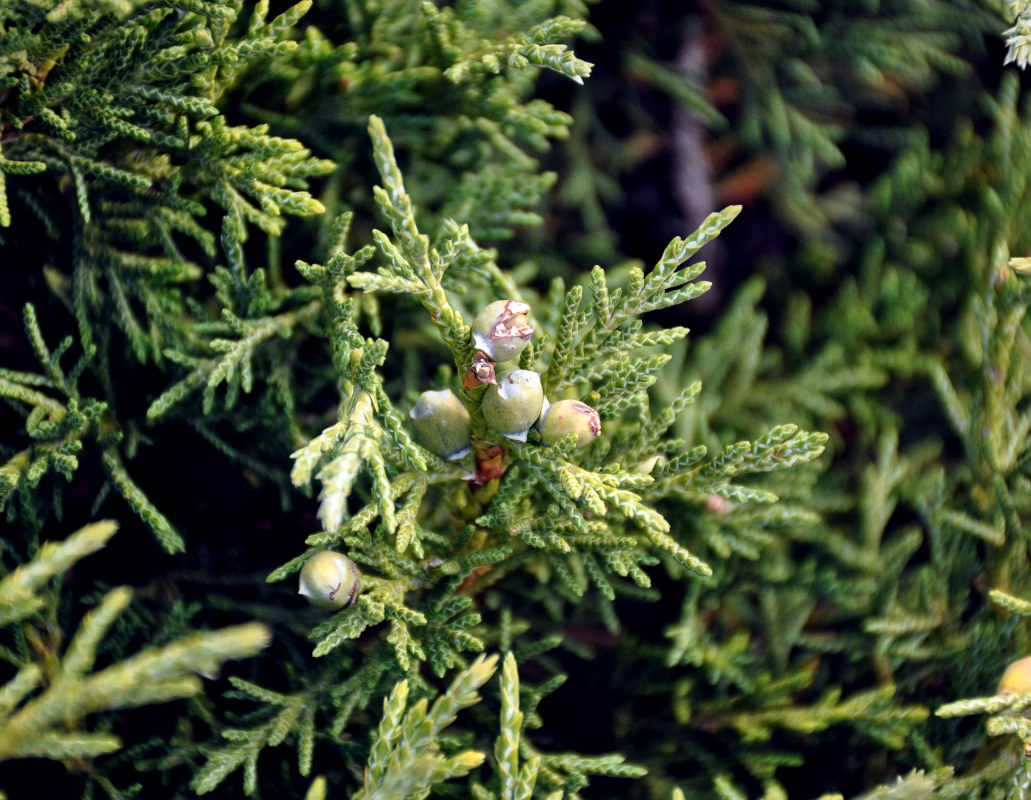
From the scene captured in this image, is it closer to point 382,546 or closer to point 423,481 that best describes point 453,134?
point 423,481

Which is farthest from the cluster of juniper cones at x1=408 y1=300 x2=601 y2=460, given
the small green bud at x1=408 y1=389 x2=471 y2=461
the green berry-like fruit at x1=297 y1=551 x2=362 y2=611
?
the green berry-like fruit at x1=297 y1=551 x2=362 y2=611

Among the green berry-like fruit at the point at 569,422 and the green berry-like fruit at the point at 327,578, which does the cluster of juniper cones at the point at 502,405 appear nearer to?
the green berry-like fruit at the point at 569,422

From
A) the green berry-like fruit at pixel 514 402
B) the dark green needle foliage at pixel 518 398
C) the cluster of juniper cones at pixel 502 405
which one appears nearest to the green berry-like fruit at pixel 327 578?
the dark green needle foliage at pixel 518 398

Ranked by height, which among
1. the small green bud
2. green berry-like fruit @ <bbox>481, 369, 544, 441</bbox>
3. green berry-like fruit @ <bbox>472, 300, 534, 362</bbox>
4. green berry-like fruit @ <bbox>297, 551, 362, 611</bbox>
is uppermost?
green berry-like fruit @ <bbox>472, 300, 534, 362</bbox>

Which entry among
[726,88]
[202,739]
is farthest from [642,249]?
[202,739]

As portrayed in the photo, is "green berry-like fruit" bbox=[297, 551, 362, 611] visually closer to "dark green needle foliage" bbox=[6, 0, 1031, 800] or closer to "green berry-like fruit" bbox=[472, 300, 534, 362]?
"dark green needle foliage" bbox=[6, 0, 1031, 800]

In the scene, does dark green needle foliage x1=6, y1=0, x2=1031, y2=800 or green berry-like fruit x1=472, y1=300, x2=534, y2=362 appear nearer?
green berry-like fruit x1=472, y1=300, x2=534, y2=362

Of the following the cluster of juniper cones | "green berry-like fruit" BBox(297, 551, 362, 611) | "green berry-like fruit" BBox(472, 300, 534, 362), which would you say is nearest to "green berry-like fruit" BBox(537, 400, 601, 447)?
the cluster of juniper cones

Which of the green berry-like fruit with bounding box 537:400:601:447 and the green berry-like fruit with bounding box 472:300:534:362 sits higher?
the green berry-like fruit with bounding box 472:300:534:362
